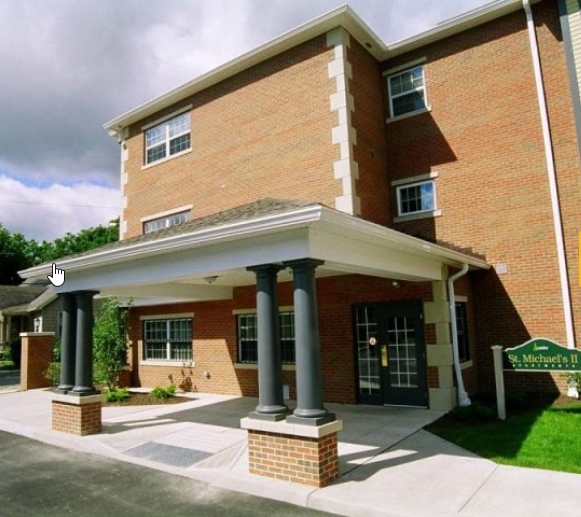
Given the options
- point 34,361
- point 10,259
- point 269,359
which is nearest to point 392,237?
point 269,359

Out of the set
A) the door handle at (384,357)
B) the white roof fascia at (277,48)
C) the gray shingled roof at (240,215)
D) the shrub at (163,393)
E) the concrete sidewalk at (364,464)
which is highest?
the white roof fascia at (277,48)

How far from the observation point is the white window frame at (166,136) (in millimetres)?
15781

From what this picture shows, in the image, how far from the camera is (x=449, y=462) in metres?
7.01

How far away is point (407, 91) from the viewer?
13.8 metres

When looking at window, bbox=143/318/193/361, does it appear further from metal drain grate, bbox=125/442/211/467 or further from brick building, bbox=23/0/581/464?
metal drain grate, bbox=125/442/211/467

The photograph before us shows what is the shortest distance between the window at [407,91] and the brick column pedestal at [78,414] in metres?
→ 10.6

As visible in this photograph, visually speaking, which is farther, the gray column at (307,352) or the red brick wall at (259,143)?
the red brick wall at (259,143)

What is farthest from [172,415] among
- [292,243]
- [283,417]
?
[292,243]

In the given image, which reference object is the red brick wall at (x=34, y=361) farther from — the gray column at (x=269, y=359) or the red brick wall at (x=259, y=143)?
the gray column at (x=269, y=359)

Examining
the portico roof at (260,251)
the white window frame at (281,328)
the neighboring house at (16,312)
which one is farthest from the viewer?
the neighboring house at (16,312)

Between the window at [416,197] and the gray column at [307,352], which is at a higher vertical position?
the window at [416,197]

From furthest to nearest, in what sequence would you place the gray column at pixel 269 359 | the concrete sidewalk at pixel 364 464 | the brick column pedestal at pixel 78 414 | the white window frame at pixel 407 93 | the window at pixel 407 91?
the window at pixel 407 91, the white window frame at pixel 407 93, the brick column pedestal at pixel 78 414, the gray column at pixel 269 359, the concrete sidewalk at pixel 364 464

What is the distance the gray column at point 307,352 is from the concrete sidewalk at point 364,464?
0.92 m

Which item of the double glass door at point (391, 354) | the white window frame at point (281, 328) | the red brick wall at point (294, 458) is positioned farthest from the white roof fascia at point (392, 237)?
→ the white window frame at point (281, 328)
